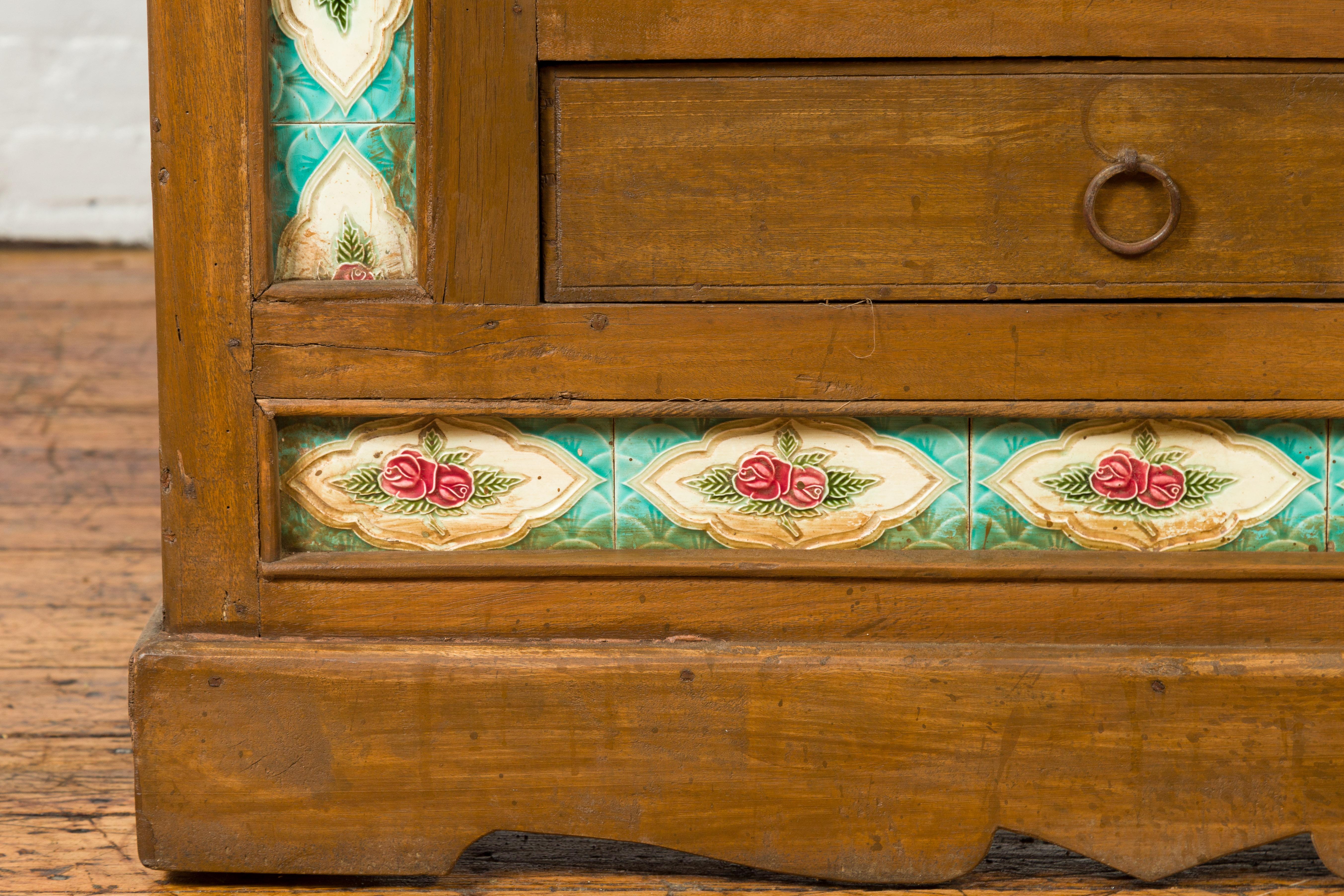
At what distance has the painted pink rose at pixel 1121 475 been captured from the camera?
1.04 metres

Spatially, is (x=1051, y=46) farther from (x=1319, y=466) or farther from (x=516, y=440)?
(x=516, y=440)

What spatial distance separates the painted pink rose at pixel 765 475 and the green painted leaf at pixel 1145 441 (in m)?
0.28

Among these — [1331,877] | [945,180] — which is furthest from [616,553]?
[1331,877]

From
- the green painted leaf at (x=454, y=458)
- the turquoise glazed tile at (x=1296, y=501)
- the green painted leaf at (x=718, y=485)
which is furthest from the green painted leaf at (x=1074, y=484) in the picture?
the green painted leaf at (x=454, y=458)

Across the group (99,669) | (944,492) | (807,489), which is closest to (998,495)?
(944,492)

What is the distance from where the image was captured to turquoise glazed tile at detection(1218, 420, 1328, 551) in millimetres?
1034

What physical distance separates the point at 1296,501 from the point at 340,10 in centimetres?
86

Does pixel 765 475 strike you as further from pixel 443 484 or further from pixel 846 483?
pixel 443 484

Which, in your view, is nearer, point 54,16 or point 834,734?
A: point 834,734

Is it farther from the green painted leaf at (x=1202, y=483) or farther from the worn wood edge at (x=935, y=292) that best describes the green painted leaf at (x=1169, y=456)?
the worn wood edge at (x=935, y=292)

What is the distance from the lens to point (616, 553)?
105 cm

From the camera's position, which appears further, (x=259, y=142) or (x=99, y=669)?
(x=99, y=669)

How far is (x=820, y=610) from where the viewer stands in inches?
41.1

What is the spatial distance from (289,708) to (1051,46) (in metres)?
0.79
